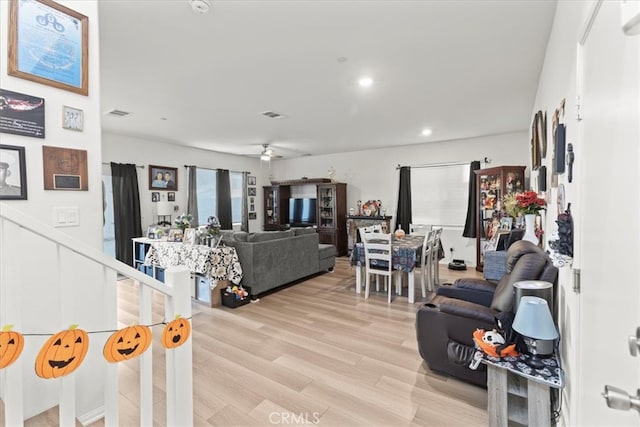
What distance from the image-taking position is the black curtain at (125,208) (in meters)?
5.44

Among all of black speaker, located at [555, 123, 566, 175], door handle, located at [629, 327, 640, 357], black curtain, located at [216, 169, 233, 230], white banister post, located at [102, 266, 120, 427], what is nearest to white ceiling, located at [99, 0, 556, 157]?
black speaker, located at [555, 123, 566, 175]

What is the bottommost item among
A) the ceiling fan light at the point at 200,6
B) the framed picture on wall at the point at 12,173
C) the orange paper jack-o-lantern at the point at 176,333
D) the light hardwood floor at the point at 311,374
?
the light hardwood floor at the point at 311,374

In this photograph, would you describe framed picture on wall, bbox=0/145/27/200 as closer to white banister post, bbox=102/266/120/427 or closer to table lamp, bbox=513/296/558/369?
white banister post, bbox=102/266/120/427

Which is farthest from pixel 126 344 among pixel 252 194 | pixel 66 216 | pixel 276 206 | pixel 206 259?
pixel 252 194

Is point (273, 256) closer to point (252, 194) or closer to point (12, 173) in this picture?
point (12, 173)

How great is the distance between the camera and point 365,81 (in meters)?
3.21

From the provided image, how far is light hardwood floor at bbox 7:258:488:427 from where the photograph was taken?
6.19 ft

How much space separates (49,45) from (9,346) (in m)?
1.65

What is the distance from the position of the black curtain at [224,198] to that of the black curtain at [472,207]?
5.24 metres

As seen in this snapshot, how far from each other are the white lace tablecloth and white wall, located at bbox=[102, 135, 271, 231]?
7.31 ft

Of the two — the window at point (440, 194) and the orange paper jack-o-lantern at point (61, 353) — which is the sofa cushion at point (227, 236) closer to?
the orange paper jack-o-lantern at point (61, 353)

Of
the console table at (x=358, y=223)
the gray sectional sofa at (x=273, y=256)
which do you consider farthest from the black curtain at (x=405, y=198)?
the gray sectional sofa at (x=273, y=256)

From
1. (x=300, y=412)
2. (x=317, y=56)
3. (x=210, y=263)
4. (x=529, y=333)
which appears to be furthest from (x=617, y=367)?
(x=210, y=263)

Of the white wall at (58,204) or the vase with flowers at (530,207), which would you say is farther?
the vase with flowers at (530,207)
